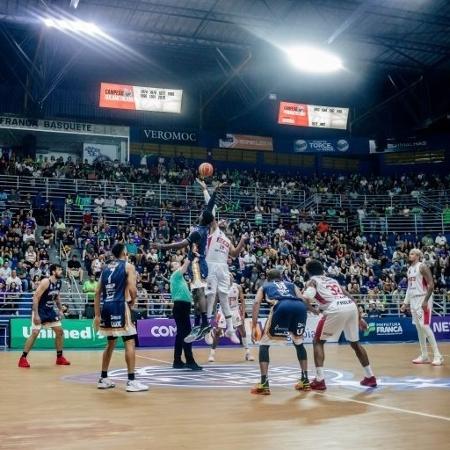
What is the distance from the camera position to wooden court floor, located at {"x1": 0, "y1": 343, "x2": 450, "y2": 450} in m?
5.15

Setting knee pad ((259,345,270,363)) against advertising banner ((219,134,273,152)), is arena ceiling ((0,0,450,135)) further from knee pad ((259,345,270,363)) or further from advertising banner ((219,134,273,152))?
knee pad ((259,345,270,363))

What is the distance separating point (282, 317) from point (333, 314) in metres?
0.74

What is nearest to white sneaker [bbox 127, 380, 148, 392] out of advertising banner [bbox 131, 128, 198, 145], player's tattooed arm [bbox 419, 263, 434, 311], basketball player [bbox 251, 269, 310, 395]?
basketball player [bbox 251, 269, 310, 395]

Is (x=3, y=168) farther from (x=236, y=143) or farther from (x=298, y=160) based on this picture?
(x=298, y=160)

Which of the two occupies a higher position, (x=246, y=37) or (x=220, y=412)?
(x=246, y=37)

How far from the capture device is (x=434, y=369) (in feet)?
36.8

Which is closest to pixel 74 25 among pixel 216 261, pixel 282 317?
Result: pixel 216 261

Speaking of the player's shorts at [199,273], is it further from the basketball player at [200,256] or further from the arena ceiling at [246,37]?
the arena ceiling at [246,37]

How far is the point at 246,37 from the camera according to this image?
30.7 metres

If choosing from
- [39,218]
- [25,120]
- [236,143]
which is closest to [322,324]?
[39,218]

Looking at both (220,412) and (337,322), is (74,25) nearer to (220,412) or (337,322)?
(337,322)

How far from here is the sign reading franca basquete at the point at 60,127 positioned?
104 feet

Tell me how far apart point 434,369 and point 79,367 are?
6544mm

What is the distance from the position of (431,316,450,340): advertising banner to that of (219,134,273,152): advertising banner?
2031cm
